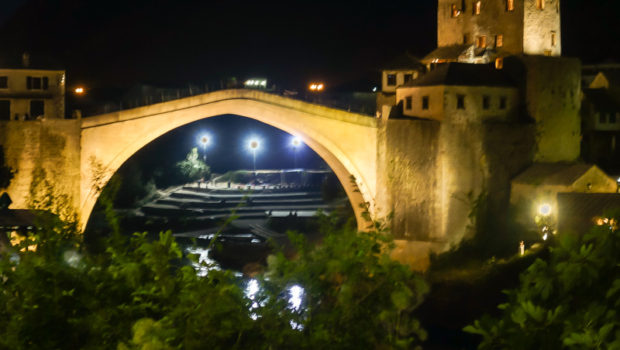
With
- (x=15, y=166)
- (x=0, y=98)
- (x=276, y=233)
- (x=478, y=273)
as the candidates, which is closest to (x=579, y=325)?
(x=478, y=273)

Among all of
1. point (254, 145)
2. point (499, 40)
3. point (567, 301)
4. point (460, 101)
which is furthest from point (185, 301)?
point (254, 145)

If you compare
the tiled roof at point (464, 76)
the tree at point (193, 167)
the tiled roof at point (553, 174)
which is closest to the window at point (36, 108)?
the tiled roof at point (464, 76)

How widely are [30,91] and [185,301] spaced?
783 inches

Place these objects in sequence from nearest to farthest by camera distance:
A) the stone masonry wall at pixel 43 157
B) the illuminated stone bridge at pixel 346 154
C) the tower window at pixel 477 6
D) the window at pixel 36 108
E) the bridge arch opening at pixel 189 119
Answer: the illuminated stone bridge at pixel 346 154 < the stone masonry wall at pixel 43 157 < the bridge arch opening at pixel 189 119 < the window at pixel 36 108 < the tower window at pixel 477 6

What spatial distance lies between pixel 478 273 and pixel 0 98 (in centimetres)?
1530

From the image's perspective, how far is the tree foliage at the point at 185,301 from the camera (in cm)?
730

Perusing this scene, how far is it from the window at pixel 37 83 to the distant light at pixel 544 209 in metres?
15.3

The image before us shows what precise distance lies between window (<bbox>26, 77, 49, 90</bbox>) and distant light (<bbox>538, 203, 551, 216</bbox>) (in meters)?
15.3

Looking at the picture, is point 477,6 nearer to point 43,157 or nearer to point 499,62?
point 499,62

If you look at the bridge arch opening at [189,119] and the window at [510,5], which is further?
the window at [510,5]

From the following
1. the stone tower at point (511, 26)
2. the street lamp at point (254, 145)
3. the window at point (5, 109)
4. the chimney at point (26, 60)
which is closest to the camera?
the stone tower at point (511, 26)

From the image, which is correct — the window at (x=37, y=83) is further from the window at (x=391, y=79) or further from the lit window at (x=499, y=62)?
the lit window at (x=499, y=62)

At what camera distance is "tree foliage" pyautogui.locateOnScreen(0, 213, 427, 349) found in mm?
7297

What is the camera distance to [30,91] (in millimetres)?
25484
